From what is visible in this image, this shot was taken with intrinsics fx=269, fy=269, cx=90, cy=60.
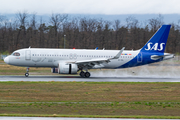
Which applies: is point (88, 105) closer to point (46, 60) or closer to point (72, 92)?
point (72, 92)

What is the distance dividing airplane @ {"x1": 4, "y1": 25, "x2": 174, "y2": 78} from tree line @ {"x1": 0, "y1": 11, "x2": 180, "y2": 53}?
33.2 m

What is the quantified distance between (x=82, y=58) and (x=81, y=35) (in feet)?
131

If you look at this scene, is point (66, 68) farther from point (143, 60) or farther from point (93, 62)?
point (143, 60)

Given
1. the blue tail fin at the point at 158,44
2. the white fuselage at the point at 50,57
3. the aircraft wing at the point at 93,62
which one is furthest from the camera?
the blue tail fin at the point at 158,44

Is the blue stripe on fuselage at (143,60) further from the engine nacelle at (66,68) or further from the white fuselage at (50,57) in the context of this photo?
the engine nacelle at (66,68)

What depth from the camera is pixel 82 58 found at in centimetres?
3291

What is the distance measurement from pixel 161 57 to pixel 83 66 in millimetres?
10138

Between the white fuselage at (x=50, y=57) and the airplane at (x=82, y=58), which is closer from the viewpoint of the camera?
the airplane at (x=82, y=58)

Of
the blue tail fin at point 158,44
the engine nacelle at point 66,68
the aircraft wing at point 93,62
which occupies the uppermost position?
the blue tail fin at point 158,44

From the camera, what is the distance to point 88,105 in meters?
15.7

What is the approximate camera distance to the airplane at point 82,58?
31453mm

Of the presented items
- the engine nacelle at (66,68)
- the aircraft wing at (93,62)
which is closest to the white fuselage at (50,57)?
the aircraft wing at (93,62)

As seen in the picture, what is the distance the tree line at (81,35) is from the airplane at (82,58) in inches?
1306

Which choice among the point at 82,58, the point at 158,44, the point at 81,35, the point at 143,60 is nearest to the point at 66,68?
the point at 82,58
